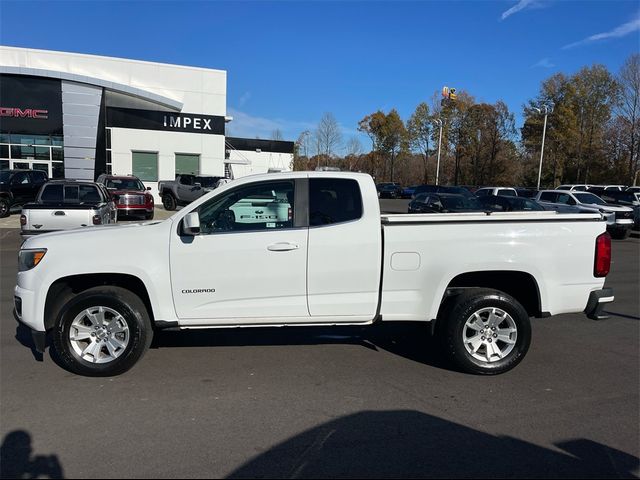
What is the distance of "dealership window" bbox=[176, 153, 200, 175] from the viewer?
28.6m

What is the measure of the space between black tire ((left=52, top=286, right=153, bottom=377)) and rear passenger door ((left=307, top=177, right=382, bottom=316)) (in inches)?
62.2

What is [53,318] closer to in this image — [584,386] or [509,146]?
[584,386]

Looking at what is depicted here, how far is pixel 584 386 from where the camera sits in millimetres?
4469

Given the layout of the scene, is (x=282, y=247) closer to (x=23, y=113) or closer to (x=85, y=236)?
(x=85, y=236)

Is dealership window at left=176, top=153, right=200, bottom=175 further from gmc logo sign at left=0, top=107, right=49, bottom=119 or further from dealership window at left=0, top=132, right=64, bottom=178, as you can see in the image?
gmc logo sign at left=0, top=107, right=49, bottom=119

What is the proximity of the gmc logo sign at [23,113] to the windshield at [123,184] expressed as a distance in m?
10.5

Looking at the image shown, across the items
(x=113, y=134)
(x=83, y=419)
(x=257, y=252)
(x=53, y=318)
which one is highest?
(x=113, y=134)

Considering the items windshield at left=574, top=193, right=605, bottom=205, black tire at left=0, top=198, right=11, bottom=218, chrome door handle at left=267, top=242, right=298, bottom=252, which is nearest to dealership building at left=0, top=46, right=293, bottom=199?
black tire at left=0, top=198, right=11, bottom=218

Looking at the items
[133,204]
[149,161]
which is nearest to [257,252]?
[133,204]

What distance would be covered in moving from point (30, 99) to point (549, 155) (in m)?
48.6

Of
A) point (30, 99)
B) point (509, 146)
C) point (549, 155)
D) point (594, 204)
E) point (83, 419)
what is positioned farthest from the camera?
point (509, 146)

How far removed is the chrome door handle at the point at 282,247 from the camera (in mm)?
4457

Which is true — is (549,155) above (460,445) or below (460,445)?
above

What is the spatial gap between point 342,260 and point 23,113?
91.3ft
